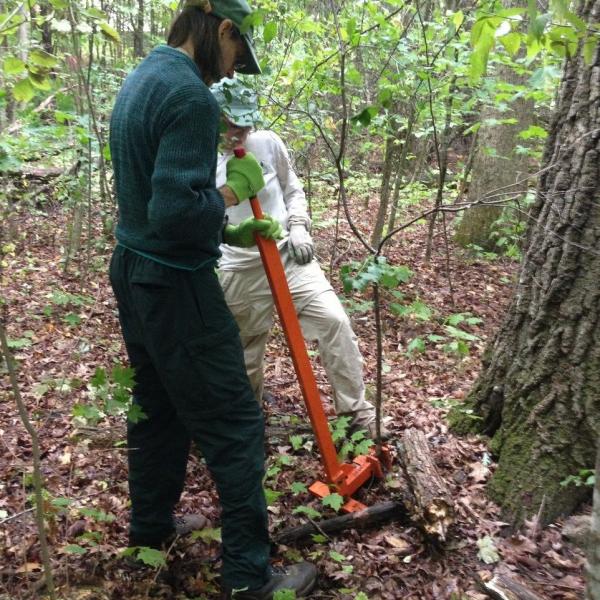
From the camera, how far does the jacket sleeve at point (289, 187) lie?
3578 mm

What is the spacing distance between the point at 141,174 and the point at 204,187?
264 millimetres

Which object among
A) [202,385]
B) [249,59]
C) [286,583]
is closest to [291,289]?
[202,385]

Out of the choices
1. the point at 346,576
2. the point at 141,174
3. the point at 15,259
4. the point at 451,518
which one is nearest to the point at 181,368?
the point at 141,174

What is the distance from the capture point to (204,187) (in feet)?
6.86

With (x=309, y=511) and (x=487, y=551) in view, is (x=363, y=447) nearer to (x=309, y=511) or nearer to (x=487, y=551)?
(x=309, y=511)

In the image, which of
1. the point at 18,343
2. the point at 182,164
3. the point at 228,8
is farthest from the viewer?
the point at 18,343

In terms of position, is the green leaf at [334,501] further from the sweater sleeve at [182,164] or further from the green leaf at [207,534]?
the sweater sleeve at [182,164]

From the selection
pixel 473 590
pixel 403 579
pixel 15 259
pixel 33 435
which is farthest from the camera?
pixel 15 259

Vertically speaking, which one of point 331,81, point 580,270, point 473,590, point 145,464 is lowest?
point 473,590

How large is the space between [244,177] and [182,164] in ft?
2.05

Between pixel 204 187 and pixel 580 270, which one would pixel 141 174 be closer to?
pixel 204 187

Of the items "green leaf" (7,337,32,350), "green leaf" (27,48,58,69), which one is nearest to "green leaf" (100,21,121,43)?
"green leaf" (27,48,58,69)

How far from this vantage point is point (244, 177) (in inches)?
101

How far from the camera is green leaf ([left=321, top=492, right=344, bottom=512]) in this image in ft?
9.13
